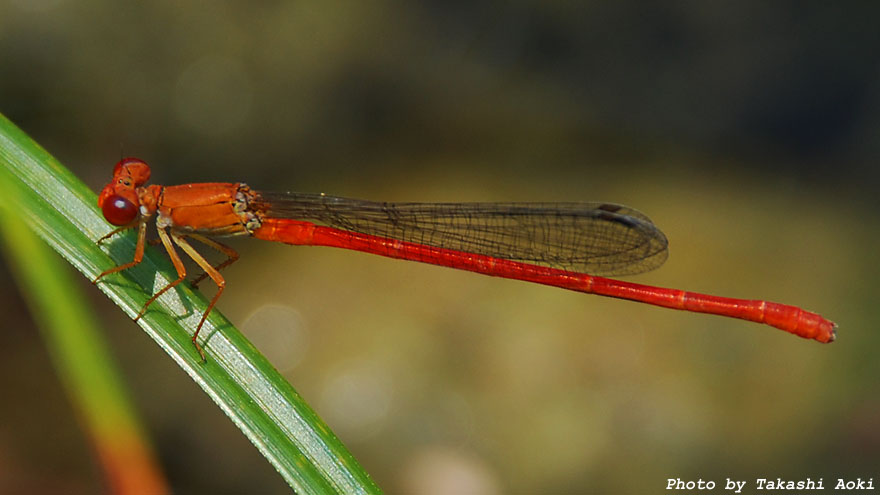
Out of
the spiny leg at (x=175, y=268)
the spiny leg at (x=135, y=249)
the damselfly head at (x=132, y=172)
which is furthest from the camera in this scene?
the damselfly head at (x=132, y=172)

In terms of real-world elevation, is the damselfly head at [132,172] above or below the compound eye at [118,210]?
above

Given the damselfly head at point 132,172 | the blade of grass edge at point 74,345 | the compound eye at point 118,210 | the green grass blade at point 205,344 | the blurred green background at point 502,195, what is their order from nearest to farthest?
the blade of grass edge at point 74,345, the green grass blade at point 205,344, the compound eye at point 118,210, the damselfly head at point 132,172, the blurred green background at point 502,195

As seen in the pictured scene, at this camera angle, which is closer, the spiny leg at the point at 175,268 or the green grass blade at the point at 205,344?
the green grass blade at the point at 205,344

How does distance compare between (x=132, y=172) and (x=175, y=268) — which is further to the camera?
(x=132, y=172)

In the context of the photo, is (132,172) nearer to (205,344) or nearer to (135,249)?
(135,249)

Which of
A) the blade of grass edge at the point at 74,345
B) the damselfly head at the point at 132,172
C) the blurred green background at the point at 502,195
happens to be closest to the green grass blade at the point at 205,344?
the blade of grass edge at the point at 74,345

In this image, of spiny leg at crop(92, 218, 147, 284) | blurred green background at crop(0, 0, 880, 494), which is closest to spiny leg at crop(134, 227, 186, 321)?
spiny leg at crop(92, 218, 147, 284)

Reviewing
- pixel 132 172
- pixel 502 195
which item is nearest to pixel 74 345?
pixel 132 172

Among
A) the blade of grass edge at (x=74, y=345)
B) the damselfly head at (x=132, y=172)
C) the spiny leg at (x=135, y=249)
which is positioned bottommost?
the blade of grass edge at (x=74, y=345)

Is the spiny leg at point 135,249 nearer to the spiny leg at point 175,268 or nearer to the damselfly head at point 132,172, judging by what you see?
the spiny leg at point 175,268
